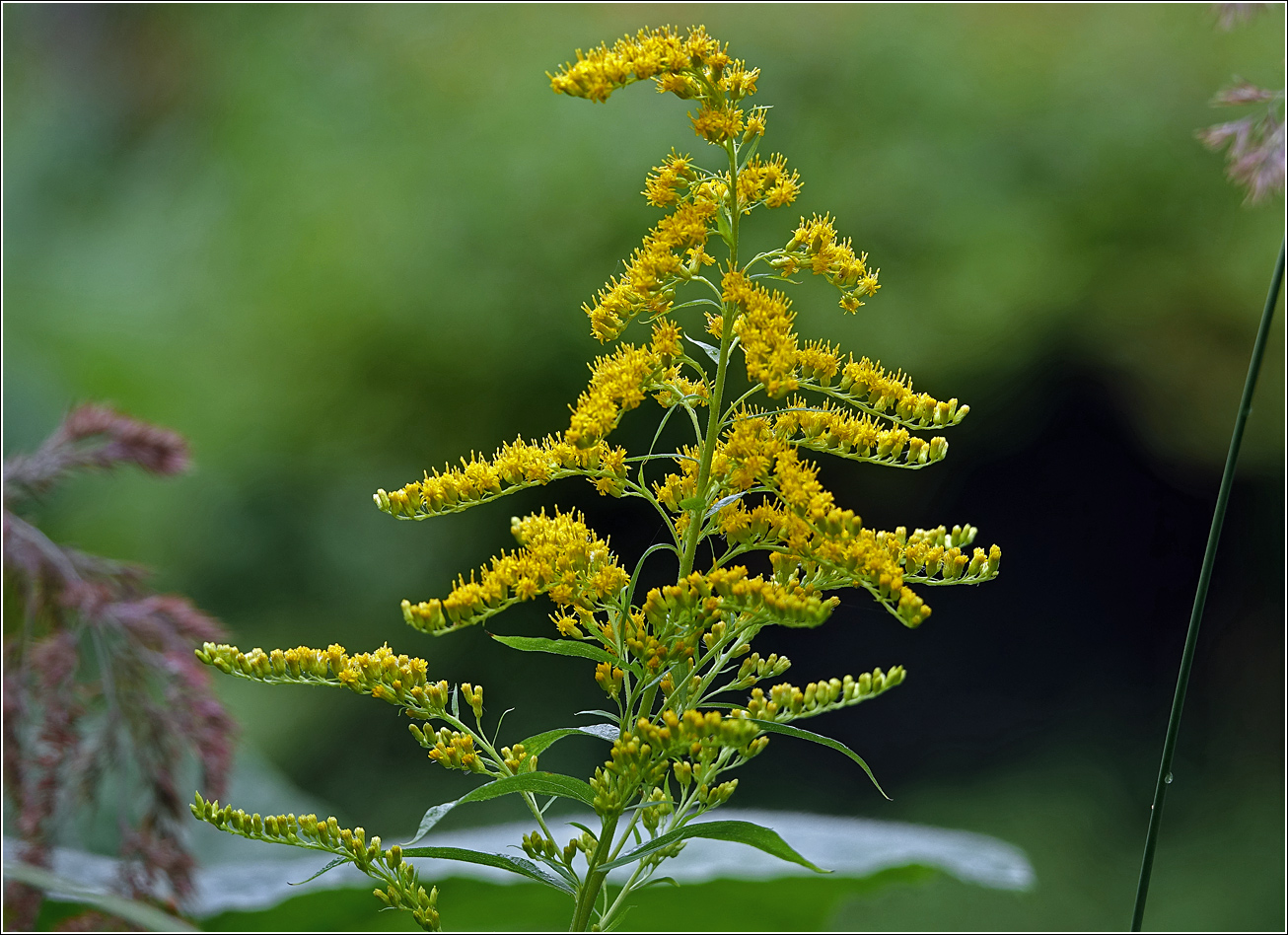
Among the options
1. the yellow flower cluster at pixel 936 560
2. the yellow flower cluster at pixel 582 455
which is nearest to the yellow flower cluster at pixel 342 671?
the yellow flower cluster at pixel 582 455

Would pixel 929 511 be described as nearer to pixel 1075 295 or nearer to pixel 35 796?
pixel 1075 295

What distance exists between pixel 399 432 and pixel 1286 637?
2045 millimetres

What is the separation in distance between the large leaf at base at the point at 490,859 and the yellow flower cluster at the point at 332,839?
0.03m

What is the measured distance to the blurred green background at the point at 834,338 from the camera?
2.11 meters

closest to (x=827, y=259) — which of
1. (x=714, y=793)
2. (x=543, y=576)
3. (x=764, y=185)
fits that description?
(x=764, y=185)

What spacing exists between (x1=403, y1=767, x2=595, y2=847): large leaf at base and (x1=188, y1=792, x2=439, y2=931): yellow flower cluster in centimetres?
7

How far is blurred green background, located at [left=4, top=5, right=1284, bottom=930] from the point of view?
211cm

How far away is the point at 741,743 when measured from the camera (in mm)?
583

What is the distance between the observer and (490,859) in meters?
0.64

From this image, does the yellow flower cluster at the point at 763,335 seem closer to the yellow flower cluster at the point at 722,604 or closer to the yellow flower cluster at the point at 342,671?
the yellow flower cluster at the point at 722,604

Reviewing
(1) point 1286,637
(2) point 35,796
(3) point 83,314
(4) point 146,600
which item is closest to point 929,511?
(1) point 1286,637

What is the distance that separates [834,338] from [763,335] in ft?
4.86

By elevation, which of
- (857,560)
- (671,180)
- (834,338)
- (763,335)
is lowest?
(857,560)

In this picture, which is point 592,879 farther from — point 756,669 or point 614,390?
point 614,390
